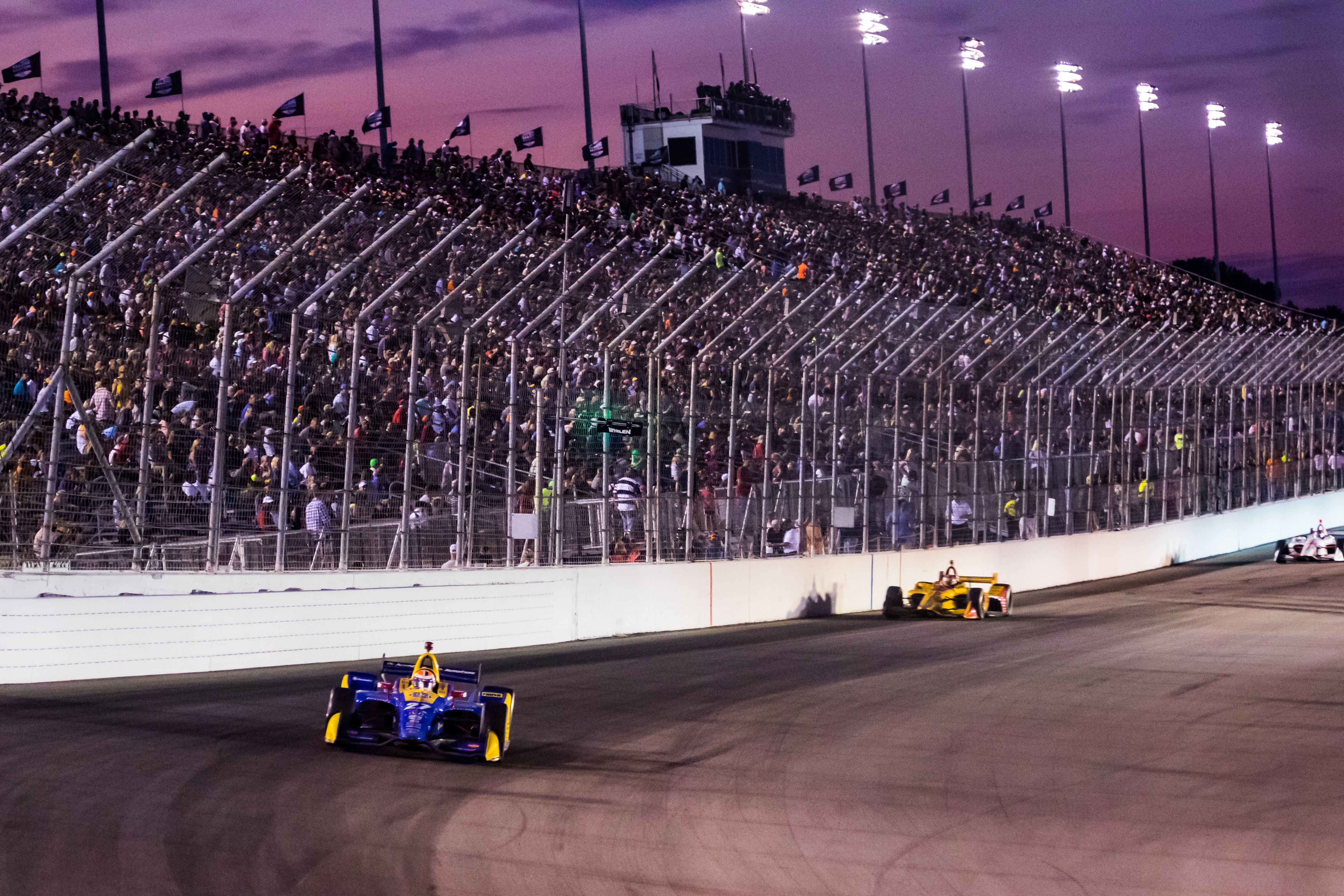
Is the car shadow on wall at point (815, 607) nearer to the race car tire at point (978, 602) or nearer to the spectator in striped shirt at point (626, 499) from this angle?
the race car tire at point (978, 602)

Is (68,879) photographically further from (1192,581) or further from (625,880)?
(1192,581)

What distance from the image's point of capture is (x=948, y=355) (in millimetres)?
28578

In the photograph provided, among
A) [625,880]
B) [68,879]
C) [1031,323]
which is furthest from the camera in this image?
[1031,323]

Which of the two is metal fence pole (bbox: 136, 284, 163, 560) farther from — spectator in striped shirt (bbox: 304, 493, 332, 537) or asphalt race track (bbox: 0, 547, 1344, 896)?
spectator in striped shirt (bbox: 304, 493, 332, 537)

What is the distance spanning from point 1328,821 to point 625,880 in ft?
14.7

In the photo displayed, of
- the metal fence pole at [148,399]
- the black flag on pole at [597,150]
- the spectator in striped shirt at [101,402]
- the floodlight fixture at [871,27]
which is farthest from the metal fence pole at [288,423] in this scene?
the floodlight fixture at [871,27]

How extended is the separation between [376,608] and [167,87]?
49.0 ft

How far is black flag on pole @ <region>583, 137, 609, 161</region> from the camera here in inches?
1575

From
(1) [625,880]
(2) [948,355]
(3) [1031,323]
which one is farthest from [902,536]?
(1) [625,880]

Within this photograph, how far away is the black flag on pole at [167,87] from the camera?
94.0 feet

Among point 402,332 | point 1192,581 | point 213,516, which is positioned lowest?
point 1192,581

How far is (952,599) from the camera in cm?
2439

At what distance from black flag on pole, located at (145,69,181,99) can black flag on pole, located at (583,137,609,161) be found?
12711 mm

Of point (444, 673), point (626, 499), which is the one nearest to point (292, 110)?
point (626, 499)
